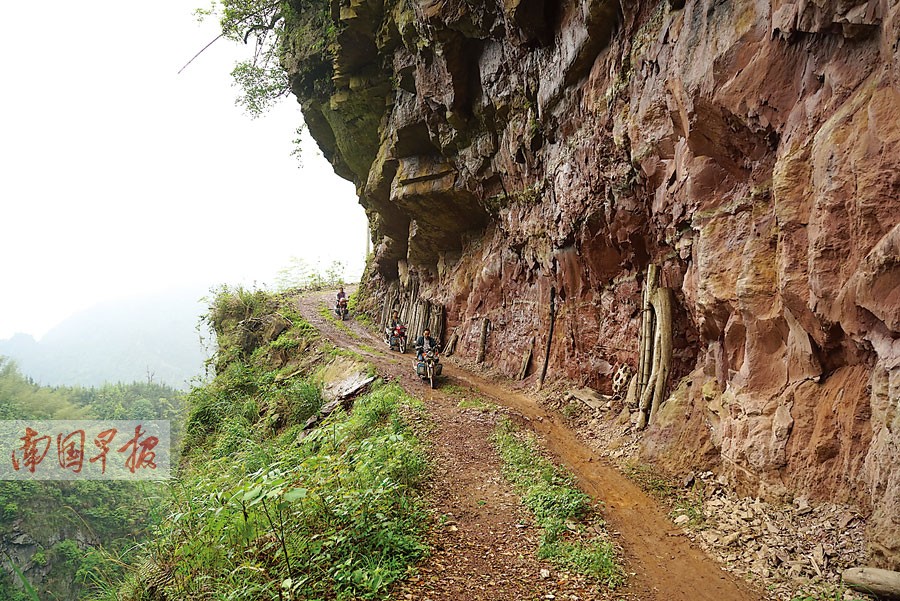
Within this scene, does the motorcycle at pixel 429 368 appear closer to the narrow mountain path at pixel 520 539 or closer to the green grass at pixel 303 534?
the narrow mountain path at pixel 520 539

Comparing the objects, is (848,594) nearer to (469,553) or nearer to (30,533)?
(469,553)

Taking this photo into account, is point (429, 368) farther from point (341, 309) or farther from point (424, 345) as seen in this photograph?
point (341, 309)

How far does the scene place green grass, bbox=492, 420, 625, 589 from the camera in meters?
4.99

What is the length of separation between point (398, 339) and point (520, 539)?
16247 mm

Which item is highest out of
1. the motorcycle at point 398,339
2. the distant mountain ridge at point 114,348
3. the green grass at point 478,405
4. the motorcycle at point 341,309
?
the motorcycle at point 341,309

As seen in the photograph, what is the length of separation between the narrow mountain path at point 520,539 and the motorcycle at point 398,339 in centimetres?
1104

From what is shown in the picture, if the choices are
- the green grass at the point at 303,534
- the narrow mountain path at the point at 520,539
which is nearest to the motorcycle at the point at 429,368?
the narrow mountain path at the point at 520,539

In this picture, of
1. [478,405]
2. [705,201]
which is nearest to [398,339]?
[478,405]

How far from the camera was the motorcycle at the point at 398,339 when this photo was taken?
21047mm

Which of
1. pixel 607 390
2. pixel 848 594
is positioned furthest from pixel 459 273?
pixel 848 594

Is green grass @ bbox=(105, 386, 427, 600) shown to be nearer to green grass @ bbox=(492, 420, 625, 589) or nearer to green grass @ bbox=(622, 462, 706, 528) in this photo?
green grass @ bbox=(492, 420, 625, 589)

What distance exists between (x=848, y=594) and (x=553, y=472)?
391 cm

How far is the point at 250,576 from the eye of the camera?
14.8 feet

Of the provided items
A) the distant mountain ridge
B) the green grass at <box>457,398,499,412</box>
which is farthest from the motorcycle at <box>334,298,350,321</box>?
the distant mountain ridge
